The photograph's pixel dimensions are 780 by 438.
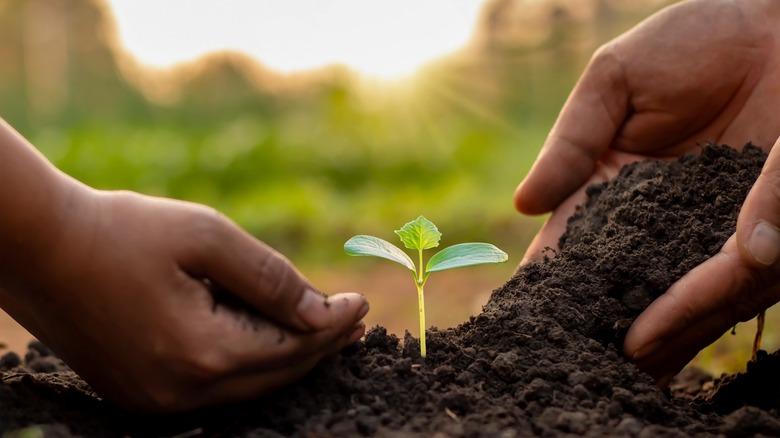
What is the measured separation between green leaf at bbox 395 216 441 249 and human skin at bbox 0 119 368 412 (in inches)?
16.3

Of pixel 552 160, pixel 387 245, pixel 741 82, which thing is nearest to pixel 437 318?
pixel 552 160

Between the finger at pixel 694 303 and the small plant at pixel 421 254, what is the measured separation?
1.42ft

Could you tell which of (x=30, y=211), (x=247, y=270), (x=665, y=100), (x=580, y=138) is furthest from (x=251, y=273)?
(x=665, y=100)

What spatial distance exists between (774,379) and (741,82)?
3.78ft

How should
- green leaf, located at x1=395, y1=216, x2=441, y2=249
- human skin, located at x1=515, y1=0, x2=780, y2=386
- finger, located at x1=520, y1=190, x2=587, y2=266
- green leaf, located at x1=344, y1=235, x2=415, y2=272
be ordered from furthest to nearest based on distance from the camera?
human skin, located at x1=515, y1=0, x2=780, y2=386 < finger, located at x1=520, y1=190, x2=587, y2=266 < green leaf, located at x1=395, y1=216, x2=441, y2=249 < green leaf, located at x1=344, y1=235, x2=415, y2=272

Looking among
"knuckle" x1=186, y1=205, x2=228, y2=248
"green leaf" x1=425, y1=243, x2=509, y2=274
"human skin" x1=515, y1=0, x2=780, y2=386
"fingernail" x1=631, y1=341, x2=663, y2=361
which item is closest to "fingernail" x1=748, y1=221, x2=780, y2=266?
"fingernail" x1=631, y1=341, x2=663, y2=361

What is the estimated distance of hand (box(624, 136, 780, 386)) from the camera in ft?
5.51

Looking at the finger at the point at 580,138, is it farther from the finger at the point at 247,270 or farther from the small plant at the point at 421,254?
the finger at the point at 247,270

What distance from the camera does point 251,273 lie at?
1259 mm

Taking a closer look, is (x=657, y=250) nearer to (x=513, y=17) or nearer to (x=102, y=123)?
(x=513, y=17)

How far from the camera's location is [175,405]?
135 cm

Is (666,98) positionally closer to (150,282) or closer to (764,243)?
(764,243)

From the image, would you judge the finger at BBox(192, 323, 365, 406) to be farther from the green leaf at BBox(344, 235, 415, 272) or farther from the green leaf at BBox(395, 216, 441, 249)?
the green leaf at BBox(395, 216, 441, 249)

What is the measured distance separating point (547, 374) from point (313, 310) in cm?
53
